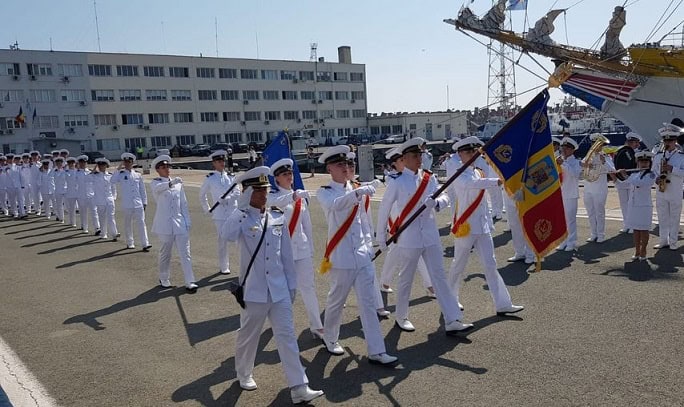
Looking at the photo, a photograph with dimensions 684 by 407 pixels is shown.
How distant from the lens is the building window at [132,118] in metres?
67.4

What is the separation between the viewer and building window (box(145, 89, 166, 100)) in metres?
68.9

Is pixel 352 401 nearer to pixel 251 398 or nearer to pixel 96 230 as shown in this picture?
pixel 251 398

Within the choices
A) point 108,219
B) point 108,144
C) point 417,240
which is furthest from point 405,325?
point 108,144

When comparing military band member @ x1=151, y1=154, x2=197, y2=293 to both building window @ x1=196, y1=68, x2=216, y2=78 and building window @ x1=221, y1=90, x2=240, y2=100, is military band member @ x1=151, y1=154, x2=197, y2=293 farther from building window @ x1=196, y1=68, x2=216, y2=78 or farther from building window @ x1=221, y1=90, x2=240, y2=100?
building window @ x1=221, y1=90, x2=240, y2=100

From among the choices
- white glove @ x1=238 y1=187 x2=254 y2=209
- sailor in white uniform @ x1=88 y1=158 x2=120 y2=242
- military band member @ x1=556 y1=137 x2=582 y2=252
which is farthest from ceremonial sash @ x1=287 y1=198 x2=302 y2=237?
sailor in white uniform @ x1=88 y1=158 x2=120 y2=242

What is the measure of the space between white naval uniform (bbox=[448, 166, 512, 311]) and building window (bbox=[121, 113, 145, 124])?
66.3 m

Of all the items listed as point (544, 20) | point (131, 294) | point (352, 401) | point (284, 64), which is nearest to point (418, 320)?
point (352, 401)

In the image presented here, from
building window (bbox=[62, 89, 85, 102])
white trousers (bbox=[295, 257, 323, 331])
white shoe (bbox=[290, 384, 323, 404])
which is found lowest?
white shoe (bbox=[290, 384, 323, 404])

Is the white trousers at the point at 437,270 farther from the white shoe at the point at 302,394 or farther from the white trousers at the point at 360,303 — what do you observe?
the white shoe at the point at 302,394

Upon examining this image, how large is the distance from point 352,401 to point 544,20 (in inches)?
1008

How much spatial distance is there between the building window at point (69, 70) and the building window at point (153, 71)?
A: 23.1ft

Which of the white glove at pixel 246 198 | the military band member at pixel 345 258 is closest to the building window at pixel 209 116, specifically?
the military band member at pixel 345 258

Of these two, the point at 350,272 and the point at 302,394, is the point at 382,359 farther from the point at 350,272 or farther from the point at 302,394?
the point at 302,394

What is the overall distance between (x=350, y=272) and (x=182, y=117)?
228 feet
